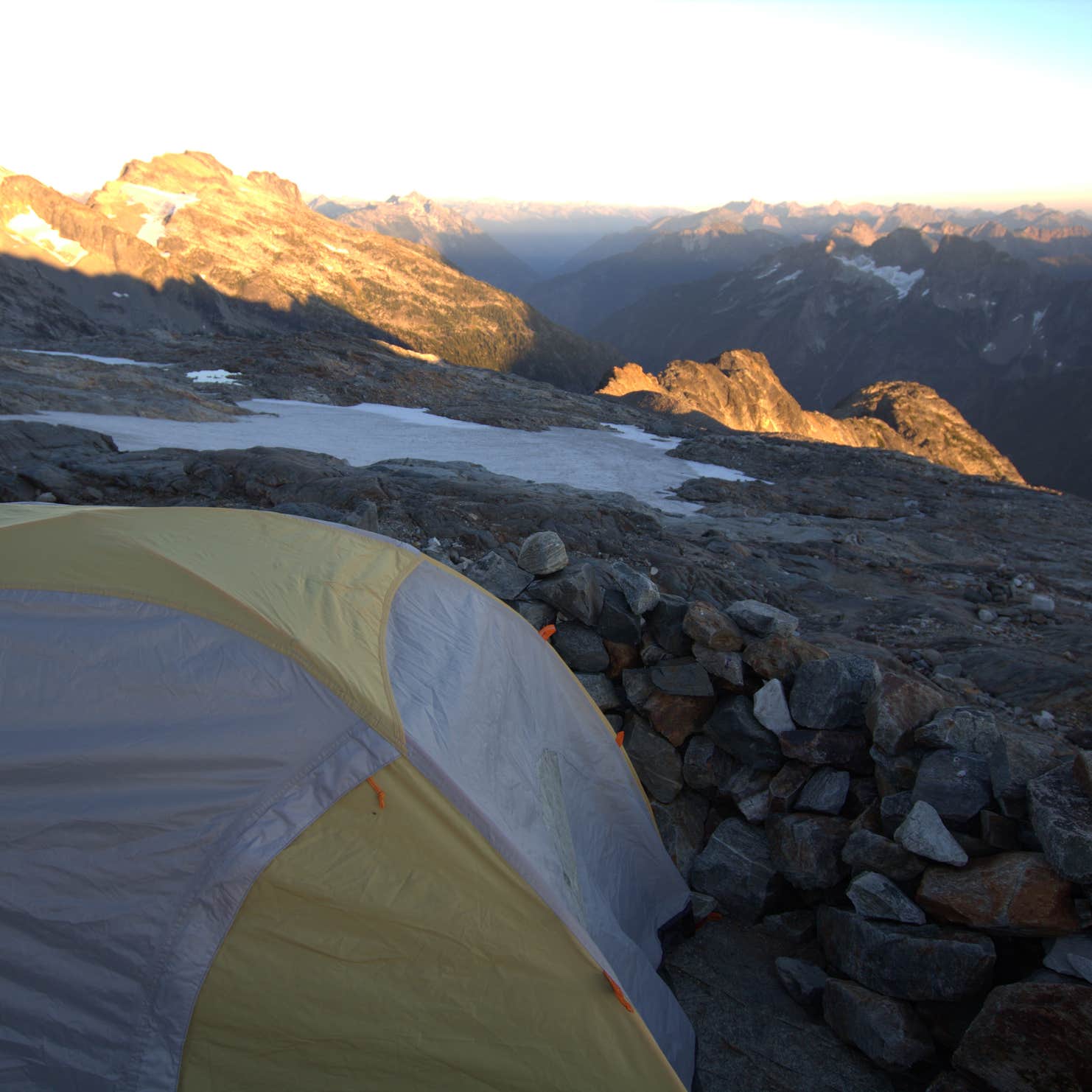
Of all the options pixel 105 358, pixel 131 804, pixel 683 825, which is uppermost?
pixel 105 358

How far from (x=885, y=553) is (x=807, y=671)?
35.9ft

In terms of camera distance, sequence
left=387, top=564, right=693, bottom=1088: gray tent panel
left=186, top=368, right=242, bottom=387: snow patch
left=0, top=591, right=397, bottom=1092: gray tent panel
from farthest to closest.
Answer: left=186, top=368, right=242, bottom=387: snow patch, left=387, top=564, right=693, bottom=1088: gray tent panel, left=0, top=591, right=397, bottom=1092: gray tent panel

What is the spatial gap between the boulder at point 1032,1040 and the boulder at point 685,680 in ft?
8.66

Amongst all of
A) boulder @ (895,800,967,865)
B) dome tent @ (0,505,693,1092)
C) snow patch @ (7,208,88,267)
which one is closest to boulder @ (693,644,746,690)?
boulder @ (895,800,967,865)

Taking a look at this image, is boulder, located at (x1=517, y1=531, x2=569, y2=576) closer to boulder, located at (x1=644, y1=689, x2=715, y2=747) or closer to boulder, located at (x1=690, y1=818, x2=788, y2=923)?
boulder, located at (x1=644, y1=689, x2=715, y2=747)

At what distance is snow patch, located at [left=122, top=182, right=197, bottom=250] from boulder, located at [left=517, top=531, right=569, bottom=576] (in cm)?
13150

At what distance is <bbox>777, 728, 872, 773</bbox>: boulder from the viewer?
A: 520 cm

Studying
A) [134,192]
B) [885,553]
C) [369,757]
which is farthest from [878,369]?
[369,757]

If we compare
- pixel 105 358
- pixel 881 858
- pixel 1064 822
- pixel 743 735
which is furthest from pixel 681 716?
pixel 105 358

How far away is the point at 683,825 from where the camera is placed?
566cm

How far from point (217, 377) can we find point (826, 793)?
33813 mm

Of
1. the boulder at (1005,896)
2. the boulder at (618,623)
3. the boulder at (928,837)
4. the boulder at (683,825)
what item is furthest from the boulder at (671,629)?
the boulder at (1005,896)

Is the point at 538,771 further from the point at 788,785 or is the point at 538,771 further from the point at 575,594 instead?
the point at 575,594

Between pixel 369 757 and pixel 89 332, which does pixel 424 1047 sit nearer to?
pixel 369 757
